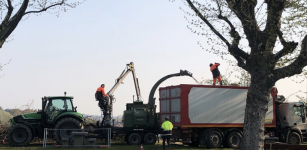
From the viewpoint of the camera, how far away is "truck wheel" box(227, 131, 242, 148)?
22.8m

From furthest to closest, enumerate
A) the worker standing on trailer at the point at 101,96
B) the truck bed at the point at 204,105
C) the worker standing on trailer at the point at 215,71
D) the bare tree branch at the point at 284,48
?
the worker standing on trailer at the point at 215,71 → the worker standing on trailer at the point at 101,96 → the truck bed at the point at 204,105 → the bare tree branch at the point at 284,48

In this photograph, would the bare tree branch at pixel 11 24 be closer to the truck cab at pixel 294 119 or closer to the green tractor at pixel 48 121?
the green tractor at pixel 48 121

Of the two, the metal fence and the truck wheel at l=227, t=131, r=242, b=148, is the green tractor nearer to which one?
the metal fence

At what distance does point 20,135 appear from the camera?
75.0 feet

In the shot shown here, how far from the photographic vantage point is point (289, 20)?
683 inches

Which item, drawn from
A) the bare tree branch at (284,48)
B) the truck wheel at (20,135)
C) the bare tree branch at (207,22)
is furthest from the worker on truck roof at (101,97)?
the bare tree branch at (284,48)

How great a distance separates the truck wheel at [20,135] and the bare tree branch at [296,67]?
1260 centimetres

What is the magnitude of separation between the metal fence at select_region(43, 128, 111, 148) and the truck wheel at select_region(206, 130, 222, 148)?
5.02 meters

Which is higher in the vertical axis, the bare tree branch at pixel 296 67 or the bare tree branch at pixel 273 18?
the bare tree branch at pixel 273 18

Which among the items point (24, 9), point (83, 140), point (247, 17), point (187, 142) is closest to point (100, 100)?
point (83, 140)

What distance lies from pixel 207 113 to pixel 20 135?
9.60 m

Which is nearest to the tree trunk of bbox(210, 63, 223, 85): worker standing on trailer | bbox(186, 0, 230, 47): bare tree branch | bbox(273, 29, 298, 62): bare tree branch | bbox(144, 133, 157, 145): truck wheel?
bbox(273, 29, 298, 62): bare tree branch

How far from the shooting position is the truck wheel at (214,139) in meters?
22.5

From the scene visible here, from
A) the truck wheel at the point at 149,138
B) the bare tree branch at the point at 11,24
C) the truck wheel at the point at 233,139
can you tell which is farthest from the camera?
the truck wheel at the point at 149,138
